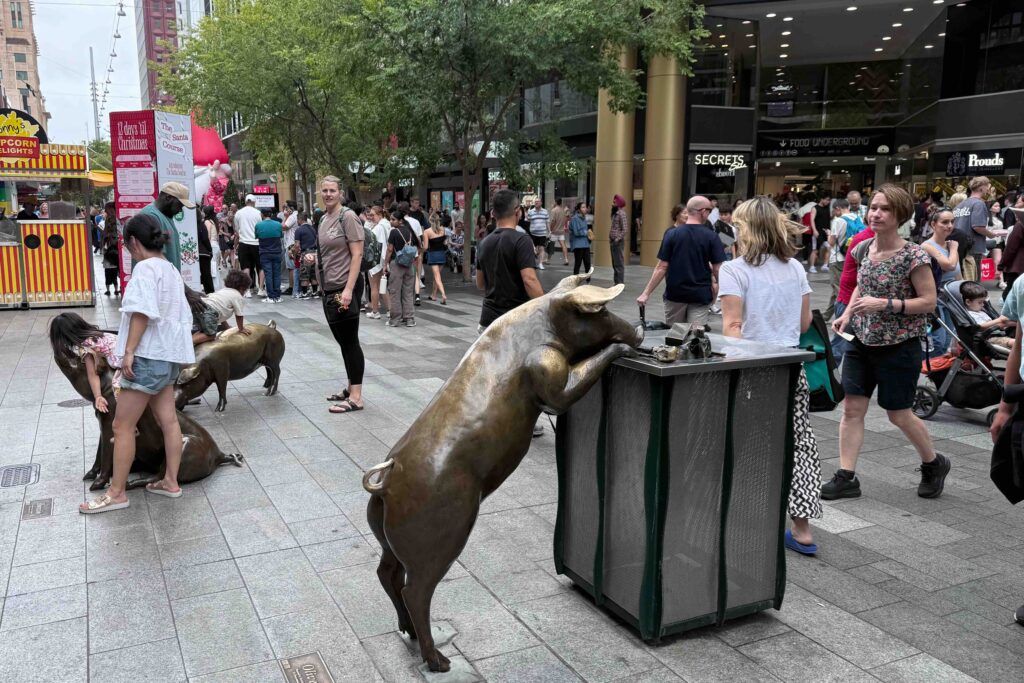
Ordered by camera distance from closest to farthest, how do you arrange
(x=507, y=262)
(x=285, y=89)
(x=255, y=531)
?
(x=255, y=531)
(x=507, y=262)
(x=285, y=89)

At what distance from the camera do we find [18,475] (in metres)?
5.50

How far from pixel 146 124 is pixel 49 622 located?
10151 millimetres

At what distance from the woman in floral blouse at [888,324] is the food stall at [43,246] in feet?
46.1

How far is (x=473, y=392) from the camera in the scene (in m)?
2.88

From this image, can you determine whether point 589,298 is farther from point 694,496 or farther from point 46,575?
point 46,575

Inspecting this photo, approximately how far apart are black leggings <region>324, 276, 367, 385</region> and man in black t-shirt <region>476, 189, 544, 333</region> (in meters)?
1.49

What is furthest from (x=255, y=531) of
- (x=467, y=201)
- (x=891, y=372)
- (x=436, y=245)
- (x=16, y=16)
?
(x=16, y=16)

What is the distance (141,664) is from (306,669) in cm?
68

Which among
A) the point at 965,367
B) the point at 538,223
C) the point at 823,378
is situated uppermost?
the point at 538,223

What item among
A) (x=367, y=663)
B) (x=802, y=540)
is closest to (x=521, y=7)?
(x=802, y=540)

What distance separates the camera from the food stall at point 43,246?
46.8 ft

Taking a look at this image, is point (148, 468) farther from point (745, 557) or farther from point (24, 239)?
point (24, 239)

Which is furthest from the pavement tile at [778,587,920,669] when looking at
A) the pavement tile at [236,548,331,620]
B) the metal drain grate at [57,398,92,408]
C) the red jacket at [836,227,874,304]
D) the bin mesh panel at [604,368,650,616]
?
the metal drain grate at [57,398,92,408]

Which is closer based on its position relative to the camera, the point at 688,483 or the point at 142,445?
the point at 688,483
